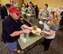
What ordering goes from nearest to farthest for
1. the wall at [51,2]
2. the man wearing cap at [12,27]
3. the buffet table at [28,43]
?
the man wearing cap at [12,27] < the buffet table at [28,43] < the wall at [51,2]

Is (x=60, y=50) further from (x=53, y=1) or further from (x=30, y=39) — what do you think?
(x=53, y=1)

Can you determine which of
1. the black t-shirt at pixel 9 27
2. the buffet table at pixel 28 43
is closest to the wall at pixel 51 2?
the buffet table at pixel 28 43

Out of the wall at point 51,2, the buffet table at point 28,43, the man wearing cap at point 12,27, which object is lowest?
the wall at point 51,2

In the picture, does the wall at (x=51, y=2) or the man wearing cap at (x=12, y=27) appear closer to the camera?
the man wearing cap at (x=12, y=27)

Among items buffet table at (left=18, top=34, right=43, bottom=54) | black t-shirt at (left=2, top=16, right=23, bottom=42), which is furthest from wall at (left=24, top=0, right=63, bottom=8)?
black t-shirt at (left=2, top=16, right=23, bottom=42)

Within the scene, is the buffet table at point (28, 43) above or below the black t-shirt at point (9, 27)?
below

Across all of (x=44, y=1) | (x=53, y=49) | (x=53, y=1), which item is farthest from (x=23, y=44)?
(x=44, y=1)

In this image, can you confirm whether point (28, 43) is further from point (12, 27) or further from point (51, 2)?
point (51, 2)

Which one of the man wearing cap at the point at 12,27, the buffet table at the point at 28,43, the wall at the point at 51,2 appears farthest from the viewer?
the wall at the point at 51,2

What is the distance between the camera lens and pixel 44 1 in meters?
11.8

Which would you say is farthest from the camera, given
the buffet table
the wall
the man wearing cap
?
the wall

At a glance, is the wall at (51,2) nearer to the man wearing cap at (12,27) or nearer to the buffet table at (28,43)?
the buffet table at (28,43)

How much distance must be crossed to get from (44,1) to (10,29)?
865cm

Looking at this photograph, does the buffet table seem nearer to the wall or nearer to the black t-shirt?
the black t-shirt
